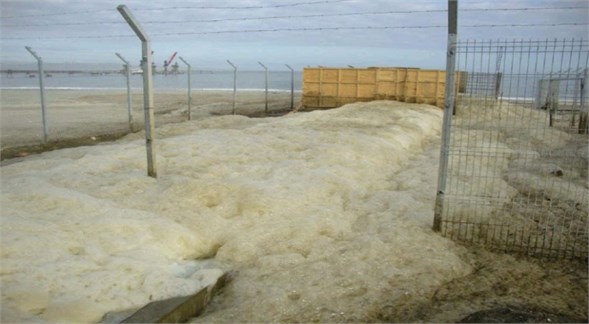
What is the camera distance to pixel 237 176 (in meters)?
7.84

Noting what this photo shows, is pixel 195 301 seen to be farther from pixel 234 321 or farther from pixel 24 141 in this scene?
pixel 24 141

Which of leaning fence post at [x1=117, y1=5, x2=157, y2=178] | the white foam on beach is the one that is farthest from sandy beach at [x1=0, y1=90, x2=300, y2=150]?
leaning fence post at [x1=117, y1=5, x2=157, y2=178]

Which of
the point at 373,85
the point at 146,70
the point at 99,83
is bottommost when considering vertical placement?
the point at 99,83

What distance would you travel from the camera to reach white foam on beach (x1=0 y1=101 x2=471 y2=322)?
423 centimetres

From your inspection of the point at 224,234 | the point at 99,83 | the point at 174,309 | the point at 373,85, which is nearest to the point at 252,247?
the point at 224,234

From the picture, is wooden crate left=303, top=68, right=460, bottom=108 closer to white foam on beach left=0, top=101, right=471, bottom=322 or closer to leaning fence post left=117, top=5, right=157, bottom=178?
white foam on beach left=0, top=101, right=471, bottom=322

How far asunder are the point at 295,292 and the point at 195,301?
92cm

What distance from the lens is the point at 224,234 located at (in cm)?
594

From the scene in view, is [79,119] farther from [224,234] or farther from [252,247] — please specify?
[252,247]

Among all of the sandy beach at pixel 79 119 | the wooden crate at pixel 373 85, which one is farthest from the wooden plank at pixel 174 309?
the wooden crate at pixel 373 85

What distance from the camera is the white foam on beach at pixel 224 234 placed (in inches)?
167

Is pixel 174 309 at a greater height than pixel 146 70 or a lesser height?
lesser

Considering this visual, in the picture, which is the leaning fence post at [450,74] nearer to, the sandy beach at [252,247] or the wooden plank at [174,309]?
the sandy beach at [252,247]

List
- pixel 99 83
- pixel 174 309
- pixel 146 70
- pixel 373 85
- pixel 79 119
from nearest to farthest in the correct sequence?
pixel 174 309
pixel 146 70
pixel 79 119
pixel 373 85
pixel 99 83
